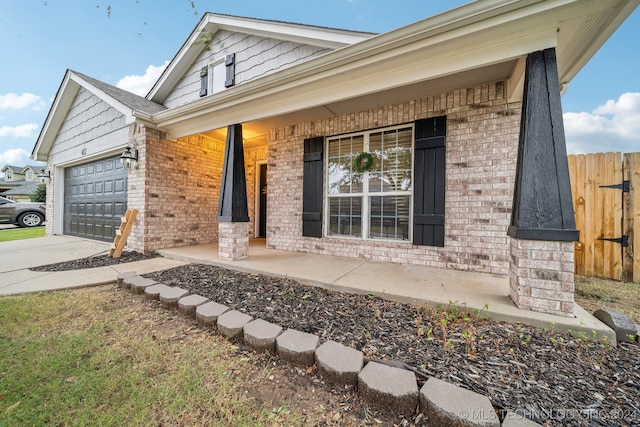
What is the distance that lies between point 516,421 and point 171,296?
2.86m

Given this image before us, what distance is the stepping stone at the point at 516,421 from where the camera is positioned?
1.03m

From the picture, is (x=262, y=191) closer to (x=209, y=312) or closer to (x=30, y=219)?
(x=209, y=312)

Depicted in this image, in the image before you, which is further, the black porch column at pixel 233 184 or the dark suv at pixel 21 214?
the dark suv at pixel 21 214

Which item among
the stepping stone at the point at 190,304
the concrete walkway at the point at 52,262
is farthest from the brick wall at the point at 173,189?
the stepping stone at the point at 190,304

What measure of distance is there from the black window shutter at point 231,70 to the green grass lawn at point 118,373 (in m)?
4.98

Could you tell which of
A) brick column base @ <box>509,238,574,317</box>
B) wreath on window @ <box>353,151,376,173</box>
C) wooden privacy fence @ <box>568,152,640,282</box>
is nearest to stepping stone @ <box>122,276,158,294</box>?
wreath on window @ <box>353,151,376,173</box>

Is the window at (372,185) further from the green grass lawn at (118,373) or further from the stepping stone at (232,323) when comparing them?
the green grass lawn at (118,373)

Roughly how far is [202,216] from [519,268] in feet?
19.4

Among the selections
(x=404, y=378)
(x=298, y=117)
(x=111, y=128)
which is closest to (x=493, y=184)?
(x=404, y=378)

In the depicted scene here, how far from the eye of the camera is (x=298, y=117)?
14.3ft

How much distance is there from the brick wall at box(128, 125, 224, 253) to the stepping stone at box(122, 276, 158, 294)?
6.28 feet

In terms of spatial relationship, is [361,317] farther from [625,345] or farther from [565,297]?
[625,345]

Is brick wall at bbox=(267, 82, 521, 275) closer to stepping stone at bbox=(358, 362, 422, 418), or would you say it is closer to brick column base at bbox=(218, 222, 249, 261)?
brick column base at bbox=(218, 222, 249, 261)

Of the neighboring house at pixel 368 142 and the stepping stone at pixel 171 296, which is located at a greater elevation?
the neighboring house at pixel 368 142
